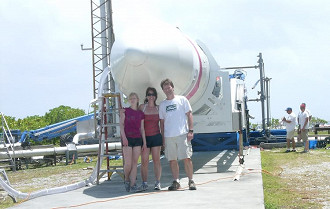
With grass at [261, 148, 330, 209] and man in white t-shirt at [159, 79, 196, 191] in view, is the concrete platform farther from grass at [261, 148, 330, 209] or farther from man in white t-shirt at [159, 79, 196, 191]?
man in white t-shirt at [159, 79, 196, 191]

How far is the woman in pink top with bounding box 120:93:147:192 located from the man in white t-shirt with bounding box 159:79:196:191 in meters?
0.40

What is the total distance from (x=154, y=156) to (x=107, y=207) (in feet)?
6.00

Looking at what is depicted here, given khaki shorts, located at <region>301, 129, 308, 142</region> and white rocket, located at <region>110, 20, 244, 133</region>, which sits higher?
white rocket, located at <region>110, 20, 244, 133</region>

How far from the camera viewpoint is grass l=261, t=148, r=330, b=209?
251 inches

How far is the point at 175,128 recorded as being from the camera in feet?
25.6

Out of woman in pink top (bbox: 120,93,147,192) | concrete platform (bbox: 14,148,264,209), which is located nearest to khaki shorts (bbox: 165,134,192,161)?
woman in pink top (bbox: 120,93,147,192)

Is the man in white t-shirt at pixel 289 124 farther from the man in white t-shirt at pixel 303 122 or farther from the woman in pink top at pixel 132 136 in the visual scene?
the woman in pink top at pixel 132 136

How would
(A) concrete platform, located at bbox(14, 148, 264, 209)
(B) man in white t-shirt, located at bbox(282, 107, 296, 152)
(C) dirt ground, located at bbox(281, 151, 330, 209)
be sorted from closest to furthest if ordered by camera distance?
(A) concrete platform, located at bbox(14, 148, 264, 209) < (C) dirt ground, located at bbox(281, 151, 330, 209) < (B) man in white t-shirt, located at bbox(282, 107, 296, 152)

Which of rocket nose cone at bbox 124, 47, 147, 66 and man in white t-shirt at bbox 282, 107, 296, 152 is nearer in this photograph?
rocket nose cone at bbox 124, 47, 147, 66

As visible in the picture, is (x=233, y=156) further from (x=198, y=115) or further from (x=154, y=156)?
(x=154, y=156)

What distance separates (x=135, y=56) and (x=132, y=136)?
1382 millimetres

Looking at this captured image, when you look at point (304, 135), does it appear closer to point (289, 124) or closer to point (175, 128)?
point (289, 124)

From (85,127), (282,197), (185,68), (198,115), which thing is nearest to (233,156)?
(198,115)

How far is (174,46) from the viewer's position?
27.5 ft
